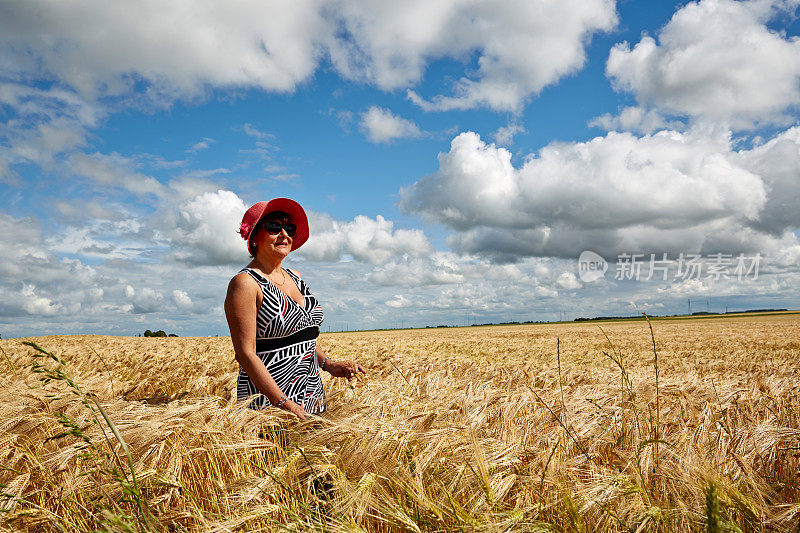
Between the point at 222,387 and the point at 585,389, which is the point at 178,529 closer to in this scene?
the point at 222,387

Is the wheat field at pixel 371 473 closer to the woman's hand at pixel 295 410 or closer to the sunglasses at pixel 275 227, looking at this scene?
the woman's hand at pixel 295 410

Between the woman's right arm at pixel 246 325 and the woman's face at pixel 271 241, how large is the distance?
15.7 inches

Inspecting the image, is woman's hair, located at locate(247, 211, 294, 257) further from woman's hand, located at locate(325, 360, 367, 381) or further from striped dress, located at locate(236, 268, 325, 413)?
woman's hand, located at locate(325, 360, 367, 381)

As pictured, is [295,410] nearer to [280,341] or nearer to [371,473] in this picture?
[280,341]

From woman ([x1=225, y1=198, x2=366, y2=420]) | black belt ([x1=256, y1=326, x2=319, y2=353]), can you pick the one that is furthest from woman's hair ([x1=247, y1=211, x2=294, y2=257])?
black belt ([x1=256, y1=326, x2=319, y2=353])

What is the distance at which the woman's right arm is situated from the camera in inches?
110

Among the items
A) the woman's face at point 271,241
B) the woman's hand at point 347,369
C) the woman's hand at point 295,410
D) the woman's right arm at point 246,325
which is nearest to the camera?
the woman's hand at point 295,410

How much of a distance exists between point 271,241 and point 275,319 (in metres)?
0.62

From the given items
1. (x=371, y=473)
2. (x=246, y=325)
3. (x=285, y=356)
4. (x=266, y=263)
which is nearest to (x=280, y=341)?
(x=285, y=356)

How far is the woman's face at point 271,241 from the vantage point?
336 cm

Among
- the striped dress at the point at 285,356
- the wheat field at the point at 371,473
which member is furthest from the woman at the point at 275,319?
the wheat field at the point at 371,473

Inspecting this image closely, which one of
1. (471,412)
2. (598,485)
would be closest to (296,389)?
(471,412)

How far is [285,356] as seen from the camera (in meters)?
3.26

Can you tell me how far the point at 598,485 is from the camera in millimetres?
1937
